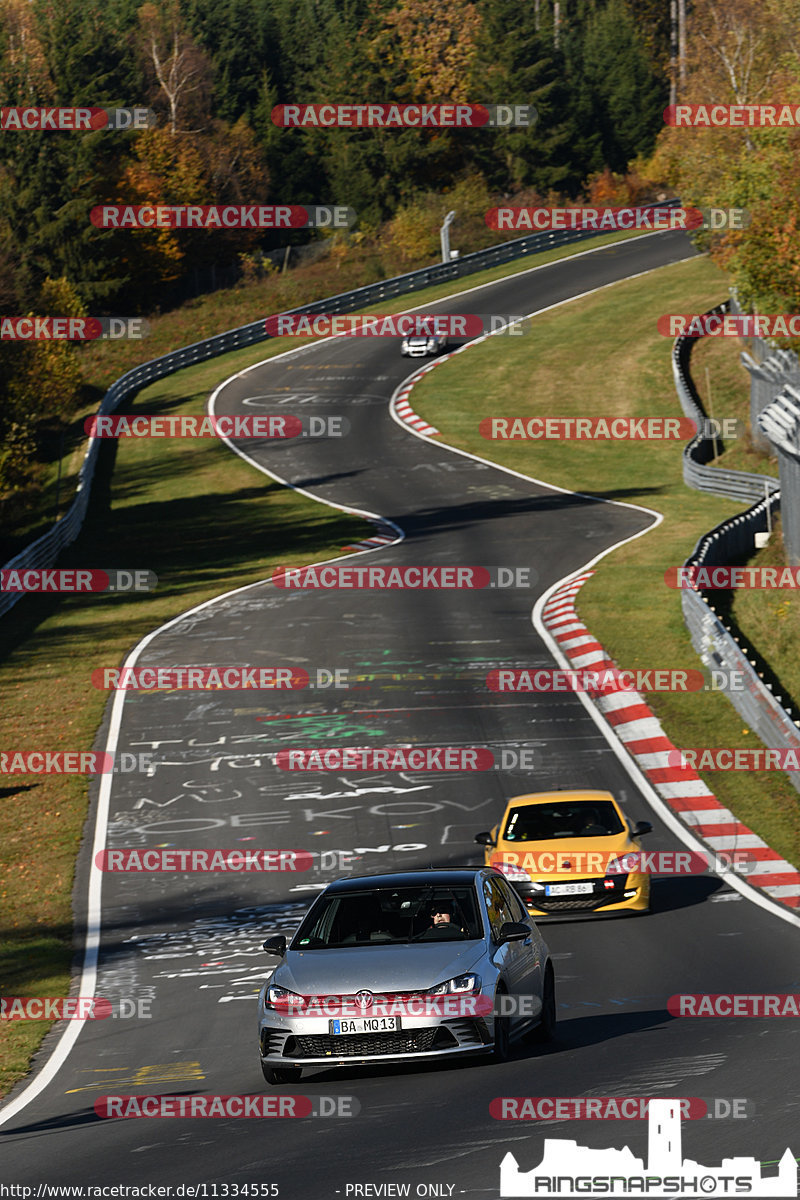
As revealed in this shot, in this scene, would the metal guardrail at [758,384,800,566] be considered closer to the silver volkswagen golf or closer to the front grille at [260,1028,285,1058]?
the silver volkswagen golf

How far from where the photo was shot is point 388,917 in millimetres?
→ 12172

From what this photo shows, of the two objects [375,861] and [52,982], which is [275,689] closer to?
[375,861]

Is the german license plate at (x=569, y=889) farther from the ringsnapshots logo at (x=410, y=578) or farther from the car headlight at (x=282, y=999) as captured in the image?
the ringsnapshots logo at (x=410, y=578)

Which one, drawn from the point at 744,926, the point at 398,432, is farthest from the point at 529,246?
the point at 744,926

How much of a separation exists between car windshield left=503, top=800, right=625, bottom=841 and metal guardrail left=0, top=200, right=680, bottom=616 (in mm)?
35593

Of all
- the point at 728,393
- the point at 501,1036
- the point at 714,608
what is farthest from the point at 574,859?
the point at 728,393

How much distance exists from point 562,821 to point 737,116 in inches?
2367

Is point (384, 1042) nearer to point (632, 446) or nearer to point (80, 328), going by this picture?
point (632, 446)

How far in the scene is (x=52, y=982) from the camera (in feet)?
58.8

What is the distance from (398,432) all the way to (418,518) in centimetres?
1432

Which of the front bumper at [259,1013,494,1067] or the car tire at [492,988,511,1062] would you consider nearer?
the front bumper at [259,1013,494,1067]

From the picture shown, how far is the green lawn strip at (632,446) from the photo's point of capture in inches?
1113

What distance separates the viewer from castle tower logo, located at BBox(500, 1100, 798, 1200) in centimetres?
789

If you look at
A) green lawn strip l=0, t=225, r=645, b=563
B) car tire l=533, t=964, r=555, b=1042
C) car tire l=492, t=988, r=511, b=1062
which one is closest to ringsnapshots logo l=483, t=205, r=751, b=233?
green lawn strip l=0, t=225, r=645, b=563
